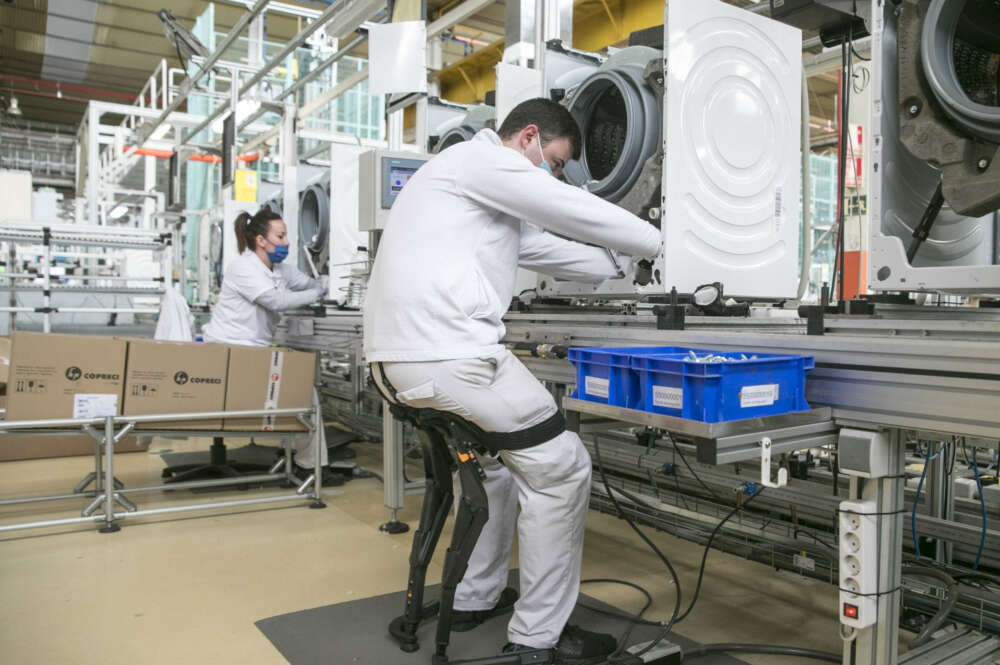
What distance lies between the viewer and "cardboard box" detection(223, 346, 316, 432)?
360 centimetres

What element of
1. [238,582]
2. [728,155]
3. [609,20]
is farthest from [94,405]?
[609,20]

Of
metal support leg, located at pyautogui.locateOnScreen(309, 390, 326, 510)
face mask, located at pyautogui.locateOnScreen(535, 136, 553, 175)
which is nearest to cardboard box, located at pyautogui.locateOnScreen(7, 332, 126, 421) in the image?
metal support leg, located at pyautogui.locateOnScreen(309, 390, 326, 510)

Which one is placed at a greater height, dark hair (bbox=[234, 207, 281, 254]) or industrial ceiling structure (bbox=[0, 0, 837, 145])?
industrial ceiling structure (bbox=[0, 0, 837, 145])

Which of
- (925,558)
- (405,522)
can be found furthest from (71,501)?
(925,558)

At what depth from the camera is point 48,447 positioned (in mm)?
4762

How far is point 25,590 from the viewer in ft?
8.41

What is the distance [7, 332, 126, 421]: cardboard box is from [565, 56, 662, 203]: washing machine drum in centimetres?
220

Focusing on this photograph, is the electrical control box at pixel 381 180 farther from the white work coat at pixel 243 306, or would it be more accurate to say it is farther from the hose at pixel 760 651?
the hose at pixel 760 651

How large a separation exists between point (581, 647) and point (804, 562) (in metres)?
0.96

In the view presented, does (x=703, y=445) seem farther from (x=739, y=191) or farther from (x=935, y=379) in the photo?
(x=739, y=191)

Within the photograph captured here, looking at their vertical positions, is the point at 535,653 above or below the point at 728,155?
below

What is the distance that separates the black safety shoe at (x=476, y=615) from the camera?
225 cm

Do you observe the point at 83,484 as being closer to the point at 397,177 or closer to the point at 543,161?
the point at 397,177

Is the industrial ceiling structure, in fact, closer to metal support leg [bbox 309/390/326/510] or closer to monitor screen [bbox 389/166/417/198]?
monitor screen [bbox 389/166/417/198]
